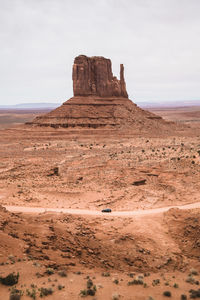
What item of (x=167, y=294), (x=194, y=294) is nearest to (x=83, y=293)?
(x=167, y=294)

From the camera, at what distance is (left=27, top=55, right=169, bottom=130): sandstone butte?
76.3 m

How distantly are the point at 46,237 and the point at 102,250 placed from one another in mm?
3040

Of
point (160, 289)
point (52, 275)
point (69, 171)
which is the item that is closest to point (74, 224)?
point (52, 275)

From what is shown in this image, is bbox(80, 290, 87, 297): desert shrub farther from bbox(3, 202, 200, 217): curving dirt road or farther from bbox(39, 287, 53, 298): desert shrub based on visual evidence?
bbox(3, 202, 200, 217): curving dirt road

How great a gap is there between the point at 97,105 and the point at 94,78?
362 inches

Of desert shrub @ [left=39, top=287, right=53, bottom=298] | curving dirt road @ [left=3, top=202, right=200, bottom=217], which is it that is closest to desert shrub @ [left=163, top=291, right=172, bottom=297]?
desert shrub @ [left=39, top=287, right=53, bottom=298]

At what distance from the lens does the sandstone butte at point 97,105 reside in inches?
3004

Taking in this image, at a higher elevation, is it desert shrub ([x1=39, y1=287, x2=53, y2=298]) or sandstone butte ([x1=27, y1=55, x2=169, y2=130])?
sandstone butte ([x1=27, y1=55, x2=169, y2=130])

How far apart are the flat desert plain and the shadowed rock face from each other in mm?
49415

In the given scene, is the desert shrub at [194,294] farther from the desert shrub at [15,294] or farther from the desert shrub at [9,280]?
the desert shrub at [9,280]

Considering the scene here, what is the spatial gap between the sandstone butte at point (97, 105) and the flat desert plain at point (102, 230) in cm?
3877

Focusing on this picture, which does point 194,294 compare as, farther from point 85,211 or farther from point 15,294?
point 85,211

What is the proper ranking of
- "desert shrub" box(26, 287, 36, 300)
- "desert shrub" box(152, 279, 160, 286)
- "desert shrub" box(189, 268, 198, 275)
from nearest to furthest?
"desert shrub" box(26, 287, 36, 300) → "desert shrub" box(152, 279, 160, 286) → "desert shrub" box(189, 268, 198, 275)

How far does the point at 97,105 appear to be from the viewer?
81.4m
